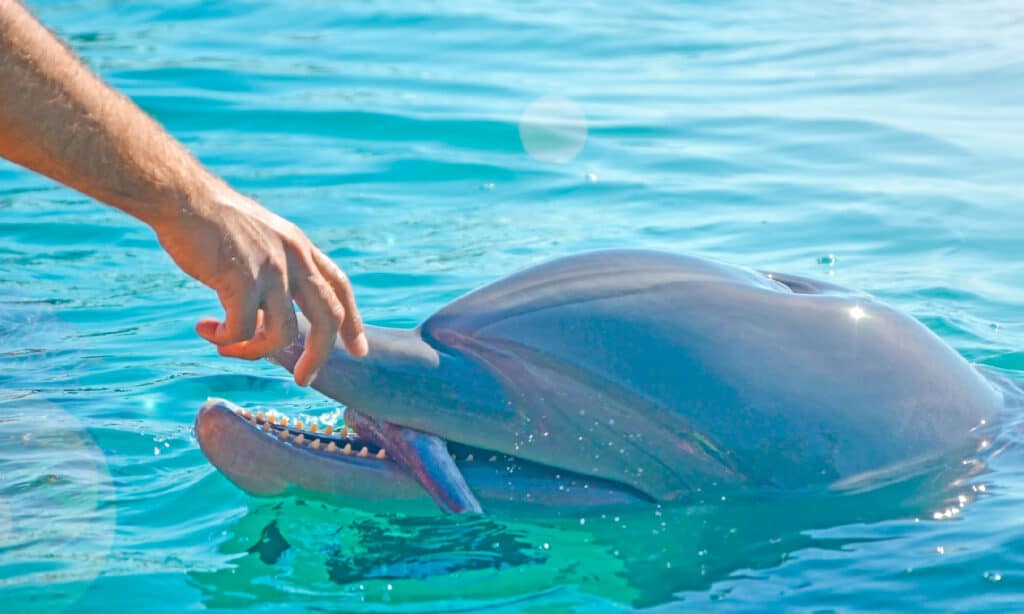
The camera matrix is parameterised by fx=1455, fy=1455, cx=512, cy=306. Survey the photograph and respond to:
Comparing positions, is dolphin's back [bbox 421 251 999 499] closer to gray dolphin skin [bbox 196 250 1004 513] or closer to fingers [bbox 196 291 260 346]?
gray dolphin skin [bbox 196 250 1004 513]

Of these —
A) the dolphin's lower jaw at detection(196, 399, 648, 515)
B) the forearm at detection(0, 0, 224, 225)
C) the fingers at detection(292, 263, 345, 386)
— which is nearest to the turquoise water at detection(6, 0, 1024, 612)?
the dolphin's lower jaw at detection(196, 399, 648, 515)

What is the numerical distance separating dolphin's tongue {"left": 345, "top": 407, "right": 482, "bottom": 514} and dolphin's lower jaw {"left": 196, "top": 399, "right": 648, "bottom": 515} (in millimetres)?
21

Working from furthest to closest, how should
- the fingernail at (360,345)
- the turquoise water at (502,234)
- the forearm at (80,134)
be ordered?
the turquoise water at (502,234), the fingernail at (360,345), the forearm at (80,134)

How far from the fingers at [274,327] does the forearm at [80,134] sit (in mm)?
328

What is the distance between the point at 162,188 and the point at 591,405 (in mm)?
1626

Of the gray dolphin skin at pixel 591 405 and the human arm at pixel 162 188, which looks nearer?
the human arm at pixel 162 188

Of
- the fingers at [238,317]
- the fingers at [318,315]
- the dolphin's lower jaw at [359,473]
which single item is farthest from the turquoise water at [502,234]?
the fingers at [238,317]

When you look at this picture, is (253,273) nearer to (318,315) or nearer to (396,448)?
(318,315)

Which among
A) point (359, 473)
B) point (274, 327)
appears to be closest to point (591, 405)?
point (359, 473)

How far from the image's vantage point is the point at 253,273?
3.81 metres

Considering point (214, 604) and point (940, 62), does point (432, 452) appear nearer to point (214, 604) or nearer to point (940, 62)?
point (214, 604)

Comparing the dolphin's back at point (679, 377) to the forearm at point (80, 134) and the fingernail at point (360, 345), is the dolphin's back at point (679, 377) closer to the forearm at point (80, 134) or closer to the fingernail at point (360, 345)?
the fingernail at point (360, 345)

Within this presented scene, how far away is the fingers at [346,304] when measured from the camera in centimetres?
409

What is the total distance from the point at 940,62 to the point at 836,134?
10.8 feet
